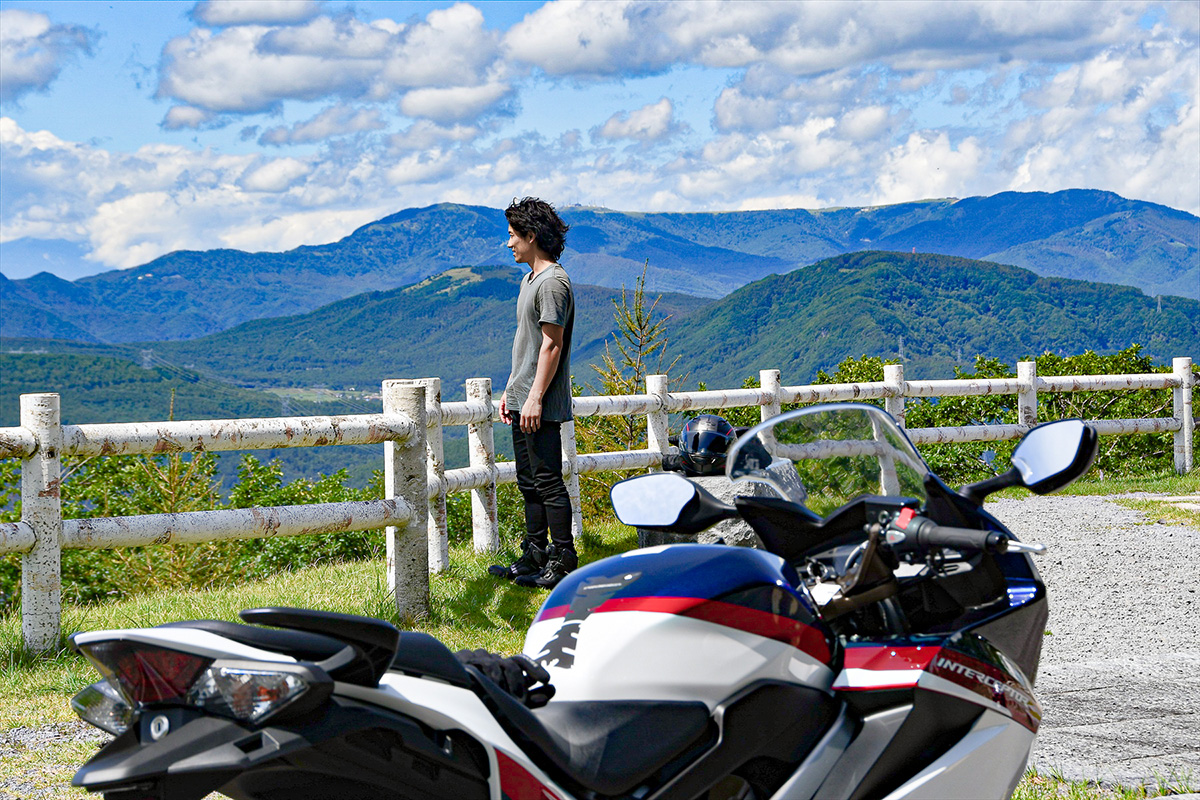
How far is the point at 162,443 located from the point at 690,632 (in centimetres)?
402

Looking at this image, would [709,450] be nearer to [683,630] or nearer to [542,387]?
[683,630]

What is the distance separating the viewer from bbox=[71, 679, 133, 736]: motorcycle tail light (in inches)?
61.3

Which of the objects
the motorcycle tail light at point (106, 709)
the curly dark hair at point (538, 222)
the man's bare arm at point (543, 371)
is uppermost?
the curly dark hair at point (538, 222)

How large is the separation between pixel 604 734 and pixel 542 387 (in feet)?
13.9

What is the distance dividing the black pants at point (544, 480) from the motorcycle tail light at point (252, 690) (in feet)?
15.1

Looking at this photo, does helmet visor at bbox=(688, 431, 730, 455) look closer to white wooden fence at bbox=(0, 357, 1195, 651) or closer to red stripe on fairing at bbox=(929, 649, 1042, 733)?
red stripe on fairing at bbox=(929, 649, 1042, 733)

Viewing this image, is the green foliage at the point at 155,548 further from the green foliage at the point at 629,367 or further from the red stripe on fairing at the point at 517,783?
the red stripe on fairing at the point at 517,783

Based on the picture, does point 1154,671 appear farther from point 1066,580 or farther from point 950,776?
point 950,776

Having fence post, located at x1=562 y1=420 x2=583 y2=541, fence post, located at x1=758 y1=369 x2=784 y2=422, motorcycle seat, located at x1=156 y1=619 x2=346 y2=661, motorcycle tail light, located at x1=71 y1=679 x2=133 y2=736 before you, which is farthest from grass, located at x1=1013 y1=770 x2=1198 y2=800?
fence post, located at x1=758 y1=369 x2=784 y2=422

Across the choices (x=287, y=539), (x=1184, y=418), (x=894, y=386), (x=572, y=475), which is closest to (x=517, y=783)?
(x=572, y=475)

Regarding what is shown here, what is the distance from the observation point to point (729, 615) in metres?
1.84

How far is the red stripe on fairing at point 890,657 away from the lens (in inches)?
76.4

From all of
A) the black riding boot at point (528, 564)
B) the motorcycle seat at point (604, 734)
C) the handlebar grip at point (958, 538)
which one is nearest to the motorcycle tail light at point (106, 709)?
the motorcycle seat at point (604, 734)

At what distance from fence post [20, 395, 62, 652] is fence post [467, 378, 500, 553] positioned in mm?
3112
